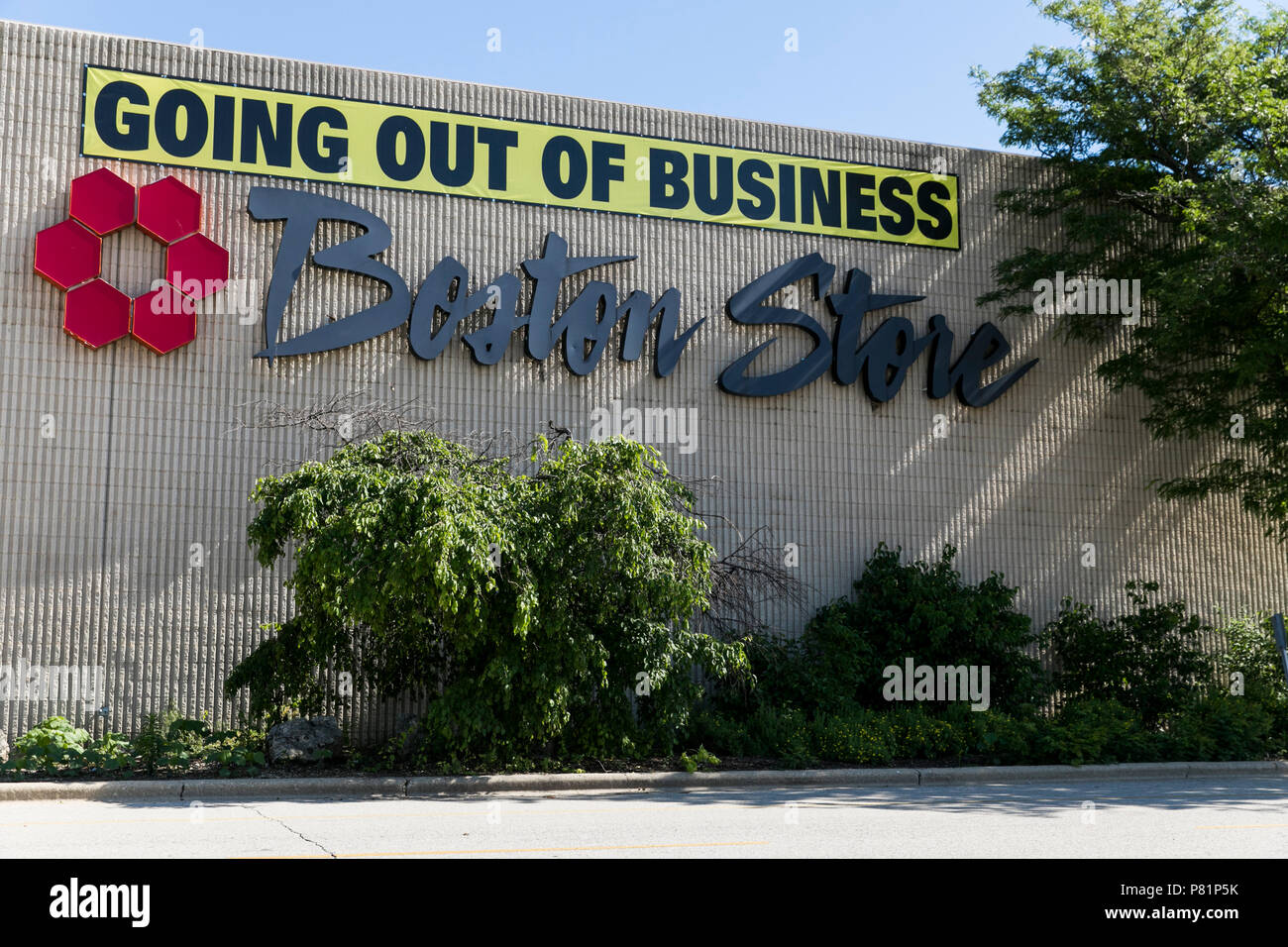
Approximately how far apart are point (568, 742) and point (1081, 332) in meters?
11.0

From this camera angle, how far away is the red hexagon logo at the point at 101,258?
1552 centimetres

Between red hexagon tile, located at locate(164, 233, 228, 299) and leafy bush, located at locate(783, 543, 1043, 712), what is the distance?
9.12 m

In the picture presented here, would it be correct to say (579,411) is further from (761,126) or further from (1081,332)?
(1081,332)

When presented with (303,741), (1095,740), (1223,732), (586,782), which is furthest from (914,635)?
(303,741)

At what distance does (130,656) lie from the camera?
49.6ft

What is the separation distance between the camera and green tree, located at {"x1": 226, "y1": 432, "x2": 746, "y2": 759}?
41.3 feet

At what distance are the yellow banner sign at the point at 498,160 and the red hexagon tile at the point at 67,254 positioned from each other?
1.19 meters

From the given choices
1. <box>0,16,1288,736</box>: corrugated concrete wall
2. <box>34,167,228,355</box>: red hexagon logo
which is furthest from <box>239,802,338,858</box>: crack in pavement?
<box>34,167,228,355</box>: red hexagon logo

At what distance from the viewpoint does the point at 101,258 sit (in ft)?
51.7

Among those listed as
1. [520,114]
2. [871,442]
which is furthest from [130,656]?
[871,442]

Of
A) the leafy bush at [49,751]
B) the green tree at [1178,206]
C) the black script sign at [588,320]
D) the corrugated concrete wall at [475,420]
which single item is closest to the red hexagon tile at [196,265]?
the corrugated concrete wall at [475,420]

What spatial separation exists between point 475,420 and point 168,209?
16.1 ft

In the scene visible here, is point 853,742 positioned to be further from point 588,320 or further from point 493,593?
point 588,320

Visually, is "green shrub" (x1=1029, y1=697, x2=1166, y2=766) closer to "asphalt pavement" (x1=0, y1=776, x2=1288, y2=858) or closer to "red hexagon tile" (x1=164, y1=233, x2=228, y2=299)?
"asphalt pavement" (x1=0, y1=776, x2=1288, y2=858)
